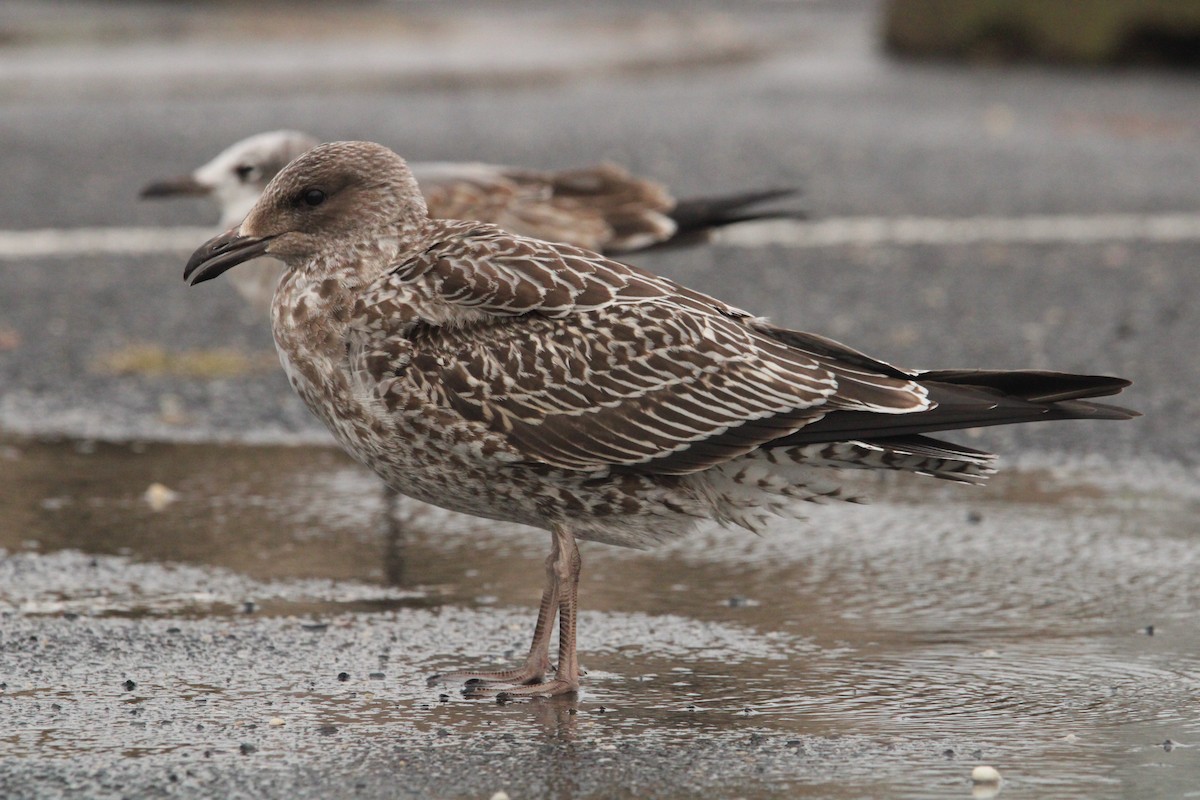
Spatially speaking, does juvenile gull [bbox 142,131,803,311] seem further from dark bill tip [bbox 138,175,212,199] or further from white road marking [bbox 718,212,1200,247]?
white road marking [bbox 718,212,1200,247]

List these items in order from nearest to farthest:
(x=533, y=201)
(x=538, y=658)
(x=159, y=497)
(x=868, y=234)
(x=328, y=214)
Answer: (x=538, y=658), (x=328, y=214), (x=159, y=497), (x=533, y=201), (x=868, y=234)

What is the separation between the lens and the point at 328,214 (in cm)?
483

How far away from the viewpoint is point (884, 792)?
377 cm

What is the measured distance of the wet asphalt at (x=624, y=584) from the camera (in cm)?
399

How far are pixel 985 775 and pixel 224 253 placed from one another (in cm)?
232

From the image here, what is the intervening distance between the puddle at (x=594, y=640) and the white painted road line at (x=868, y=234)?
10.6 ft

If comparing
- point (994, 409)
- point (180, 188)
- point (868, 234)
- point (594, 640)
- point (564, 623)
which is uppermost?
point (180, 188)

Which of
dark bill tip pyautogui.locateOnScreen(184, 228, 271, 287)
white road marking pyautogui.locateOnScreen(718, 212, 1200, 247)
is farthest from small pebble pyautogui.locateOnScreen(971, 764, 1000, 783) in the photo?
white road marking pyautogui.locateOnScreen(718, 212, 1200, 247)

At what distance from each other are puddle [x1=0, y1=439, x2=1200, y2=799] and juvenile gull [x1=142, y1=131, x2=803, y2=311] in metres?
1.07

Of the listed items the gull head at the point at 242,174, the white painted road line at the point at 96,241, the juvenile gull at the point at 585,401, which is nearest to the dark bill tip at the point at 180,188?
the gull head at the point at 242,174

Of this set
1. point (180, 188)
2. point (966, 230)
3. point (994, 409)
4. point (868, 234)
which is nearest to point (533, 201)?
point (180, 188)

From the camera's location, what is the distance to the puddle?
394 centimetres

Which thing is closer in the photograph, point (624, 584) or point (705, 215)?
point (624, 584)

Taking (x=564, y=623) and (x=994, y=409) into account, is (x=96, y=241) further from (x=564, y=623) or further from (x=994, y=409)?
(x=994, y=409)
